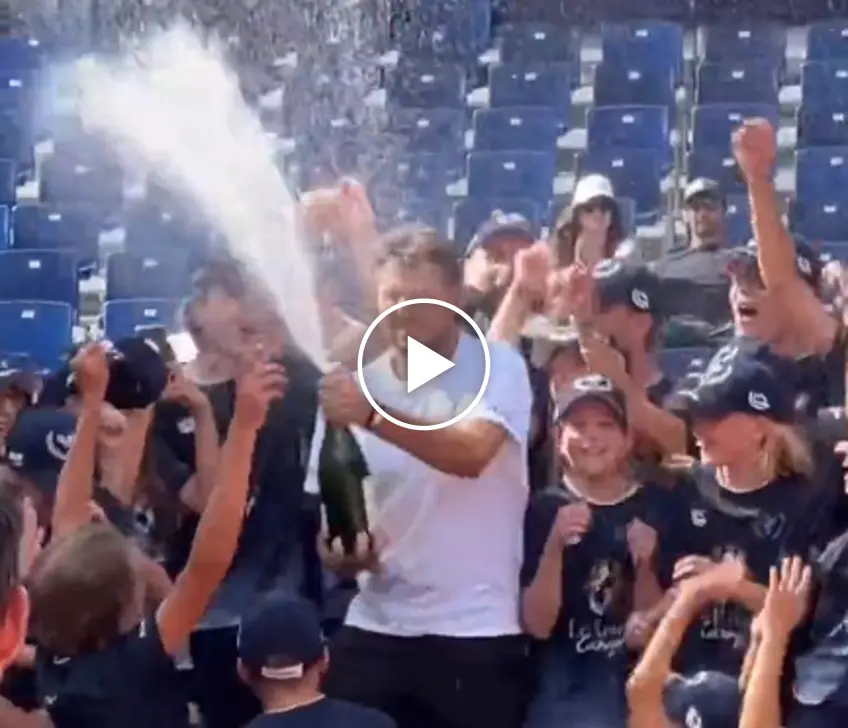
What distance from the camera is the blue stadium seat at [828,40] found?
191cm

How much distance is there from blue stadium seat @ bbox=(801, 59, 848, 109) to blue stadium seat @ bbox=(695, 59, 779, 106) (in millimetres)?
33

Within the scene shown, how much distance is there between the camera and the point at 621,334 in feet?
6.31

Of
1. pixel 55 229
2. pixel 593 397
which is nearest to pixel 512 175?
pixel 593 397

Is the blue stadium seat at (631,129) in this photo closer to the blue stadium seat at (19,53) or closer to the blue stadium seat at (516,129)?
the blue stadium seat at (516,129)

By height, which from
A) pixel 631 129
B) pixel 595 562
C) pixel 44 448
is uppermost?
pixel 631 129

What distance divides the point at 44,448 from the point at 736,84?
87cm

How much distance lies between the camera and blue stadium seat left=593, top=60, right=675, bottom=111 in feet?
6.20

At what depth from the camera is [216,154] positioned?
1940 millimetres

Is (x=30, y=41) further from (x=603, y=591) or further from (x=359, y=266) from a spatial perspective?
(x=603, y=591)

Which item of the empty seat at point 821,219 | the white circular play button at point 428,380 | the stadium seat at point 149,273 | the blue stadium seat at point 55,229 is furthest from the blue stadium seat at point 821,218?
the blue stadium seat at point 55,229

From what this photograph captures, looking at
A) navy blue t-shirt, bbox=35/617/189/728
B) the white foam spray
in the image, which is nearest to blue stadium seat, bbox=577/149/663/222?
the white foam spray

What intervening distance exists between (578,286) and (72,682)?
0.71 m

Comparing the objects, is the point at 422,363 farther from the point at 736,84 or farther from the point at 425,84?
the point at 736,84

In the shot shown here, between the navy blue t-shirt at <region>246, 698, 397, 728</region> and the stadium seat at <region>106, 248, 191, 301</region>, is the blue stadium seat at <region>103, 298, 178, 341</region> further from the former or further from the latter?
the navy blue t-shirt at <region>246, 698, 397, 728</region>
